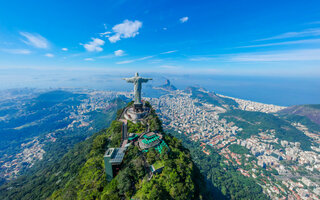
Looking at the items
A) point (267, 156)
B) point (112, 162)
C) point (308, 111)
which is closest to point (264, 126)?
point (267, 156)

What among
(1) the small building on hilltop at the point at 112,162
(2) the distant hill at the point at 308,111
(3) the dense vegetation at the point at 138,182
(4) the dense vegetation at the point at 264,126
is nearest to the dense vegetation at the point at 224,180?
(3) the dense vegetation at the point at 138,182

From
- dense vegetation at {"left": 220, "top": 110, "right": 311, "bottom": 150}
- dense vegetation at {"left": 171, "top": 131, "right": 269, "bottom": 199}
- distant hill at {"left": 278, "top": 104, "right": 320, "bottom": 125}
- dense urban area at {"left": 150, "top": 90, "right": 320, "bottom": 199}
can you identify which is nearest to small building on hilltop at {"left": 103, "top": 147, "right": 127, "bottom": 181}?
dense vegetation at {"left": 171, "top": 131, "right": 269, "bottom": 199}

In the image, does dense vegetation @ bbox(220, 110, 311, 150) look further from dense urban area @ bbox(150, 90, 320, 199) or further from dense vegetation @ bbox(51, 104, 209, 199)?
dense vegetation @ bbox(51, 104, 209, 199)

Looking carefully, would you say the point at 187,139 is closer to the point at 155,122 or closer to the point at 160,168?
the point at 155,122

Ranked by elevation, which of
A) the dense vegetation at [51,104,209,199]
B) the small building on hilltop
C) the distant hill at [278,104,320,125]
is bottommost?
the distant hill at [278,104,320,125]

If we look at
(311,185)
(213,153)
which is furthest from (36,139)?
(311,185)

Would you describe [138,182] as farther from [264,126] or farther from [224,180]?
[264,126]

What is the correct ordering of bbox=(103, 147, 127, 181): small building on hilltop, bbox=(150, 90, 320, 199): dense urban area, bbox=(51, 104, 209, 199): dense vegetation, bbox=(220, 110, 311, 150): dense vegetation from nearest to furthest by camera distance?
bbox=(51, 104, 209, 199): dense vegetation → bbox=(103, 147, 127, 181): small building on hilltop → bbox=(150, 90, 320, 199): dense urban area → bbox=(220, 110, 311, 150): dense vegetation
